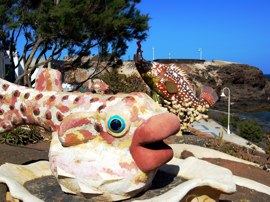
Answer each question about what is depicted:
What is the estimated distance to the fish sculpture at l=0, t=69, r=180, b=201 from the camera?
614cm

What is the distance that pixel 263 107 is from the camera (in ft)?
197

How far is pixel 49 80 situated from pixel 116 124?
1.20 meters

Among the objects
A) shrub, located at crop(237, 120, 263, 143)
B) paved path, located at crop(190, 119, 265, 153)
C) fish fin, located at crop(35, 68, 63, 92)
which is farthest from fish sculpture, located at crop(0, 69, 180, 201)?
shrub, located at crop(237, 120, 263, 143)

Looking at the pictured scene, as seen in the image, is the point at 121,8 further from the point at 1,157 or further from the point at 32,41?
the point at 1,157

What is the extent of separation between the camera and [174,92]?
1523cm

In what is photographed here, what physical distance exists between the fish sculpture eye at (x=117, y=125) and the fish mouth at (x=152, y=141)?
17 centimetres

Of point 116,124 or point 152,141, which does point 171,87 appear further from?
point 152,141

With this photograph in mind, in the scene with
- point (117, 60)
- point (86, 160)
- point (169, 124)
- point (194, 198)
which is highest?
point (117, 60)

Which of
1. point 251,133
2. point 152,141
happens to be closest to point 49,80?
point 152,141

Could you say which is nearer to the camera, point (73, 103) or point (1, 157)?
point (73, 103)

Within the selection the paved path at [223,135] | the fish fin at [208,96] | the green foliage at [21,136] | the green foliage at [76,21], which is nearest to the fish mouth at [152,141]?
the green foliage at [21,136]

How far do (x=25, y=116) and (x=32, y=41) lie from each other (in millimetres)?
15265

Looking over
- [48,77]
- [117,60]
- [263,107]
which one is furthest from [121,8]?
[263,107]

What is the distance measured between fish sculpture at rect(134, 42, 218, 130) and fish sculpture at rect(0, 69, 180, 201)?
873 cm
